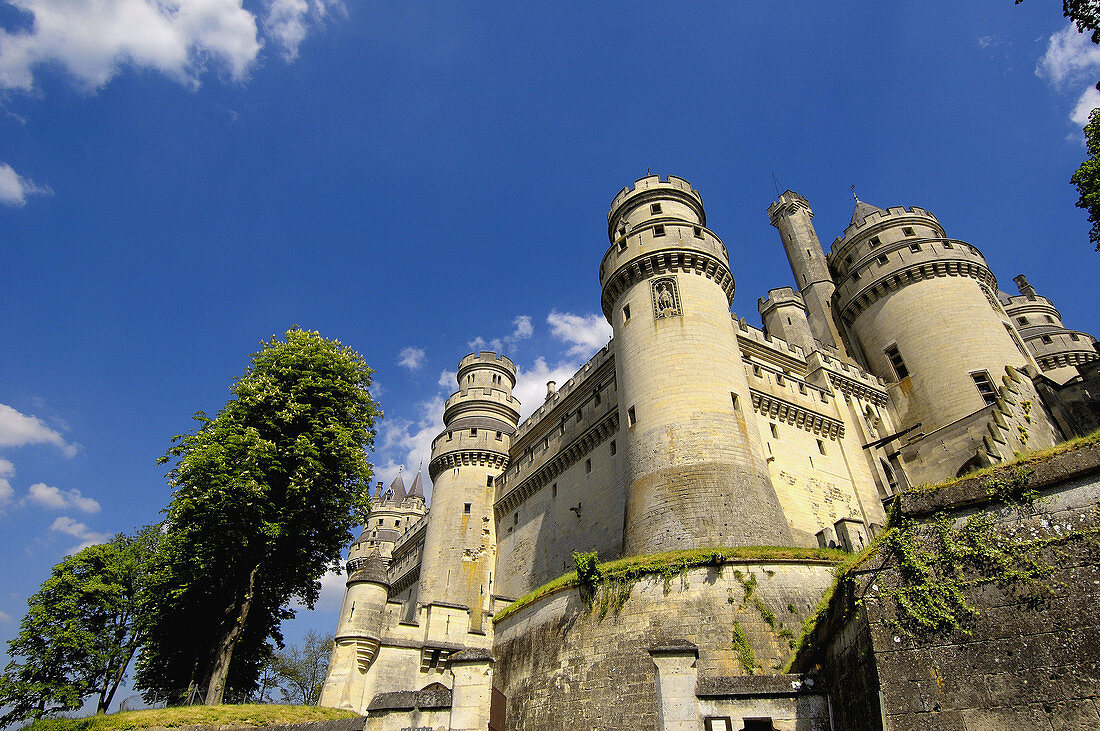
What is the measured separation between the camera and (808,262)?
131 feet

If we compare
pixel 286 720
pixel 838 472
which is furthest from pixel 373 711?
pixel 838 472

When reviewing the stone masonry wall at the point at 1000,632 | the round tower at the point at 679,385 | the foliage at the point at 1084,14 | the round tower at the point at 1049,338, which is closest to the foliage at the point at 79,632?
the round tower at the point at 679,385

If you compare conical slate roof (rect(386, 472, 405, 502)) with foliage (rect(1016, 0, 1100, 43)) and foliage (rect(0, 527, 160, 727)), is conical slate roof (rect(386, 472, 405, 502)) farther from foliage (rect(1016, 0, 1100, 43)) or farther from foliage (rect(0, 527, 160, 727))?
foliage (rect(1016, 0, 1100, 43))

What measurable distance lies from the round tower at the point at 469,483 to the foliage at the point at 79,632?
12779 millimetres

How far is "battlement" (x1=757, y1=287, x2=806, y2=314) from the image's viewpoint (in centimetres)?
3603

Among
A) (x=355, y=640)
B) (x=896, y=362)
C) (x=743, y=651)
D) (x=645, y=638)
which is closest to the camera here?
(x=743, y=651)

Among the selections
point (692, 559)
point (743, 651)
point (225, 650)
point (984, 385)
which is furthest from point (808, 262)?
point (225, 650)

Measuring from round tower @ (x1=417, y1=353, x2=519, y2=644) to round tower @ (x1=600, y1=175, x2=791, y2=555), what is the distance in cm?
1300

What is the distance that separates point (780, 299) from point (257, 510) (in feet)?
98.0

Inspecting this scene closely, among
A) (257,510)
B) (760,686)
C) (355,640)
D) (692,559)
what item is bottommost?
(760,686)

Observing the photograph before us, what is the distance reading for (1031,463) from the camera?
8688mm

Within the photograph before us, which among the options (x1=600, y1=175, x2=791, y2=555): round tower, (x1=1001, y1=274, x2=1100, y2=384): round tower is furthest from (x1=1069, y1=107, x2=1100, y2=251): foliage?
(x1=1001, y1=274, x2=1100, y2=384): round tower

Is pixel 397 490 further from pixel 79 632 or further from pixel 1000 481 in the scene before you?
pixel 1000 481

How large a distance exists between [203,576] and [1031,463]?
21.8 metres
